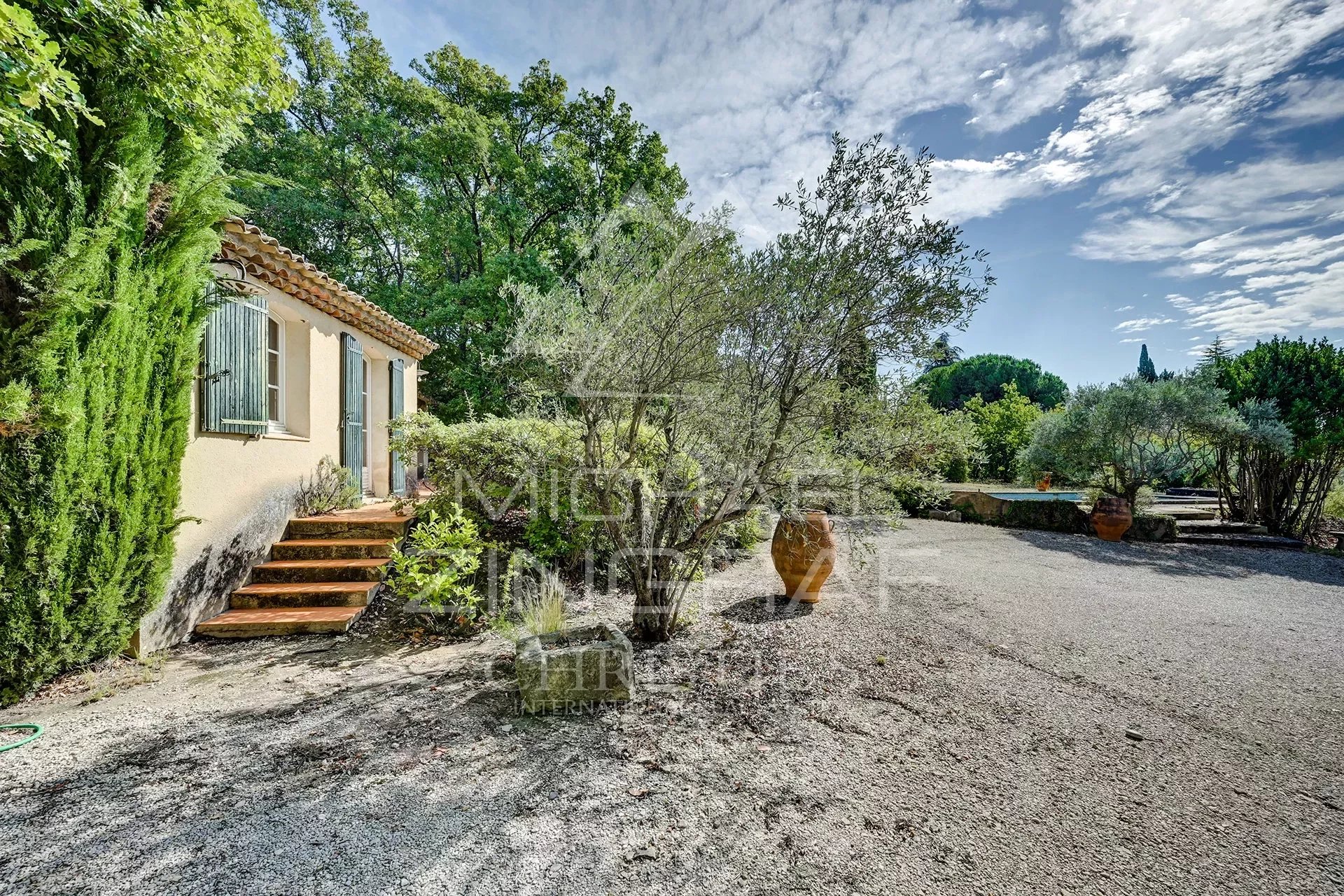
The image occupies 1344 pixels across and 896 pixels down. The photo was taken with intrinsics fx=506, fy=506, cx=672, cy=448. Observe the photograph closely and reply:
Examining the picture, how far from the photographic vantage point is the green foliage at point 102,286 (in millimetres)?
2820

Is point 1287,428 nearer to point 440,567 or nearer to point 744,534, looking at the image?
point 744,534

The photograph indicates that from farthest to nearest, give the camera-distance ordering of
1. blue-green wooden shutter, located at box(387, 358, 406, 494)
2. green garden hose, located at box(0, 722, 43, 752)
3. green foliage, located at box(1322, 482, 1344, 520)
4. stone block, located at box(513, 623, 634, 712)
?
green foliage, located at box(1322, 482, 1344, 520) < blue-green wooden shutter, located at box(387, 358, 406, 494) < stone block, located at box(513, 623, 634, 712) < green garden hose, located at box(0, 722, 43, 752)

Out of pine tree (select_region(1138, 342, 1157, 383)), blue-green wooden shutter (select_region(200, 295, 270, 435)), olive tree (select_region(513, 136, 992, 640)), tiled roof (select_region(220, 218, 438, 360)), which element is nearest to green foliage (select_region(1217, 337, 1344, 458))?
olive tree (select_region(513, 136, 992, 640))

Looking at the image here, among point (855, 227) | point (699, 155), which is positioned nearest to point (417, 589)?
point (855, 227)

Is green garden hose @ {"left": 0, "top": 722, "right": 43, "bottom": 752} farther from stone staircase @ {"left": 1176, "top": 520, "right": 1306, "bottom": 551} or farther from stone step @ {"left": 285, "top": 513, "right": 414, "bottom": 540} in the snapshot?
stone staircase @ {"left": 1176, "top": 520, "right": 1306, "bottom": 551}

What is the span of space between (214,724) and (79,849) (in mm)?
1015

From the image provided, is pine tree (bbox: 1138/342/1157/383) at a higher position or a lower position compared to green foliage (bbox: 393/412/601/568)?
higher

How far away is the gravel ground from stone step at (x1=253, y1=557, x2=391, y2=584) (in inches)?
30.5

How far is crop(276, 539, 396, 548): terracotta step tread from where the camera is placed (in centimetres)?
Answer: 519

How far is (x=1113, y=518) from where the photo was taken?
9328mm

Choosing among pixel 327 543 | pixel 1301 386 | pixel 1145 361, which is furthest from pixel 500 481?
pixel 1145 361

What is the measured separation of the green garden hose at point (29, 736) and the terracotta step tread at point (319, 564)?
6.97 ft

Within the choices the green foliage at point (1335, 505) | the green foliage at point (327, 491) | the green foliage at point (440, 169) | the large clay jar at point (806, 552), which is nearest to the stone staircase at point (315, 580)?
the green foliage at point (327, 491)

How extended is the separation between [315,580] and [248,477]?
1.17m
